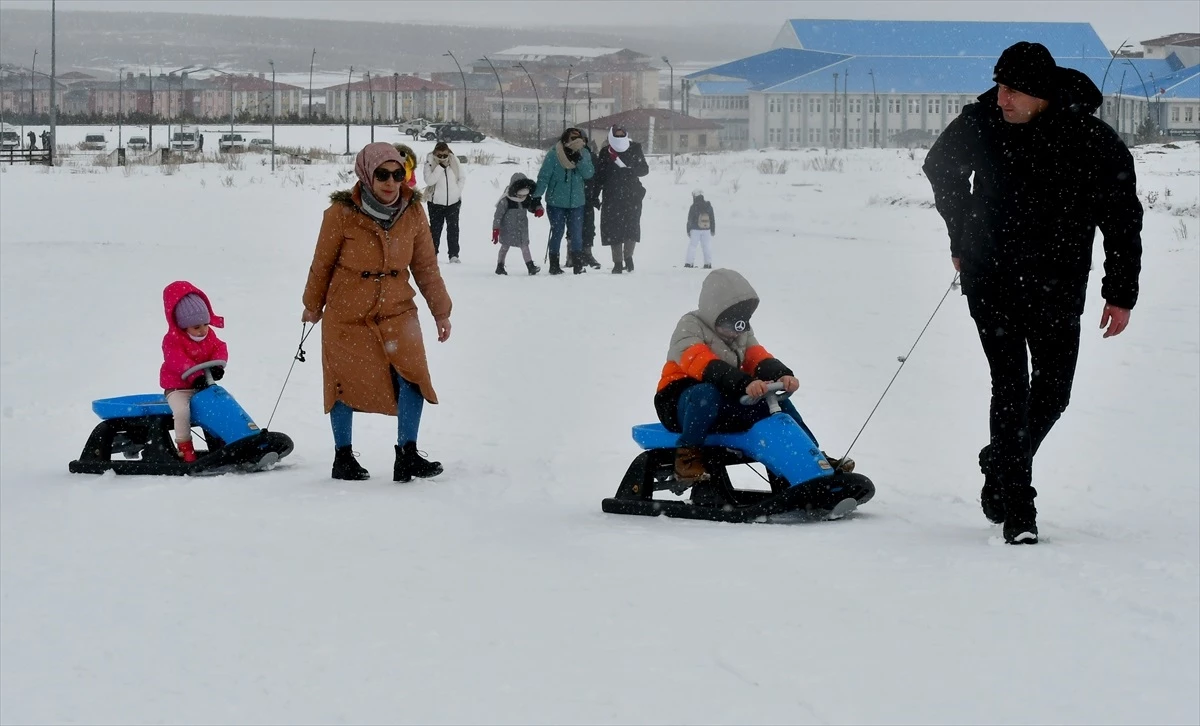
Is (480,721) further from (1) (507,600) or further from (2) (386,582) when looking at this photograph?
(2) (386,582)

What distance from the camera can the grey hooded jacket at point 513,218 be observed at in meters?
16.5

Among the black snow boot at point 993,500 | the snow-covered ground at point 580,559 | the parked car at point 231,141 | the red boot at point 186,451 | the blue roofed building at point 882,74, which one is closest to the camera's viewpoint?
the snow-covered ground at point 580,559

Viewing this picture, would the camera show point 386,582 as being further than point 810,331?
No

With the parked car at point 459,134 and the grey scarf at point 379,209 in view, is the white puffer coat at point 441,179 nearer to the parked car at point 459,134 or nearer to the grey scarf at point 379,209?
the grey scarf at point 379,209

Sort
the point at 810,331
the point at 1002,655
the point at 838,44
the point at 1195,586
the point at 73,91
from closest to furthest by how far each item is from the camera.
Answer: the point at 1002,655 → the point at 1195,586 → the point at 810,331 → the point at 838,44 → the point at 73,91

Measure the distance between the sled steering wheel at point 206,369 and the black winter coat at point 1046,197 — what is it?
11.5ft

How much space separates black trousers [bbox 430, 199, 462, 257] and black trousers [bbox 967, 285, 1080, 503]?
40.3 ft

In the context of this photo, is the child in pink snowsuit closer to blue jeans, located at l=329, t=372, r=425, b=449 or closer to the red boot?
the red boot

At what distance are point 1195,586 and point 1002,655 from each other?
968 millimetres

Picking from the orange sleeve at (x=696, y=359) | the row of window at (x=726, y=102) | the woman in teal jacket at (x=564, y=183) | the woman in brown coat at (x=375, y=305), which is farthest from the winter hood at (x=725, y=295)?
the row of window at (x=726, y=102)

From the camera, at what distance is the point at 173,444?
24.2 feet

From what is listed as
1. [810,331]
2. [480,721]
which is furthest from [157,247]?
[480,721]

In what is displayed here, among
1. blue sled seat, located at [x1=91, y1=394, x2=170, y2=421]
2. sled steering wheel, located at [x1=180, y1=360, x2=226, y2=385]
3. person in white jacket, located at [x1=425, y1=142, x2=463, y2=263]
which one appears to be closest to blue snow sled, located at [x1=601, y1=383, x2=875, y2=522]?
sled steering wheel, located at [x1=180, y1=360, x2=226, y2=385]

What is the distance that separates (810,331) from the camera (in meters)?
11.8
